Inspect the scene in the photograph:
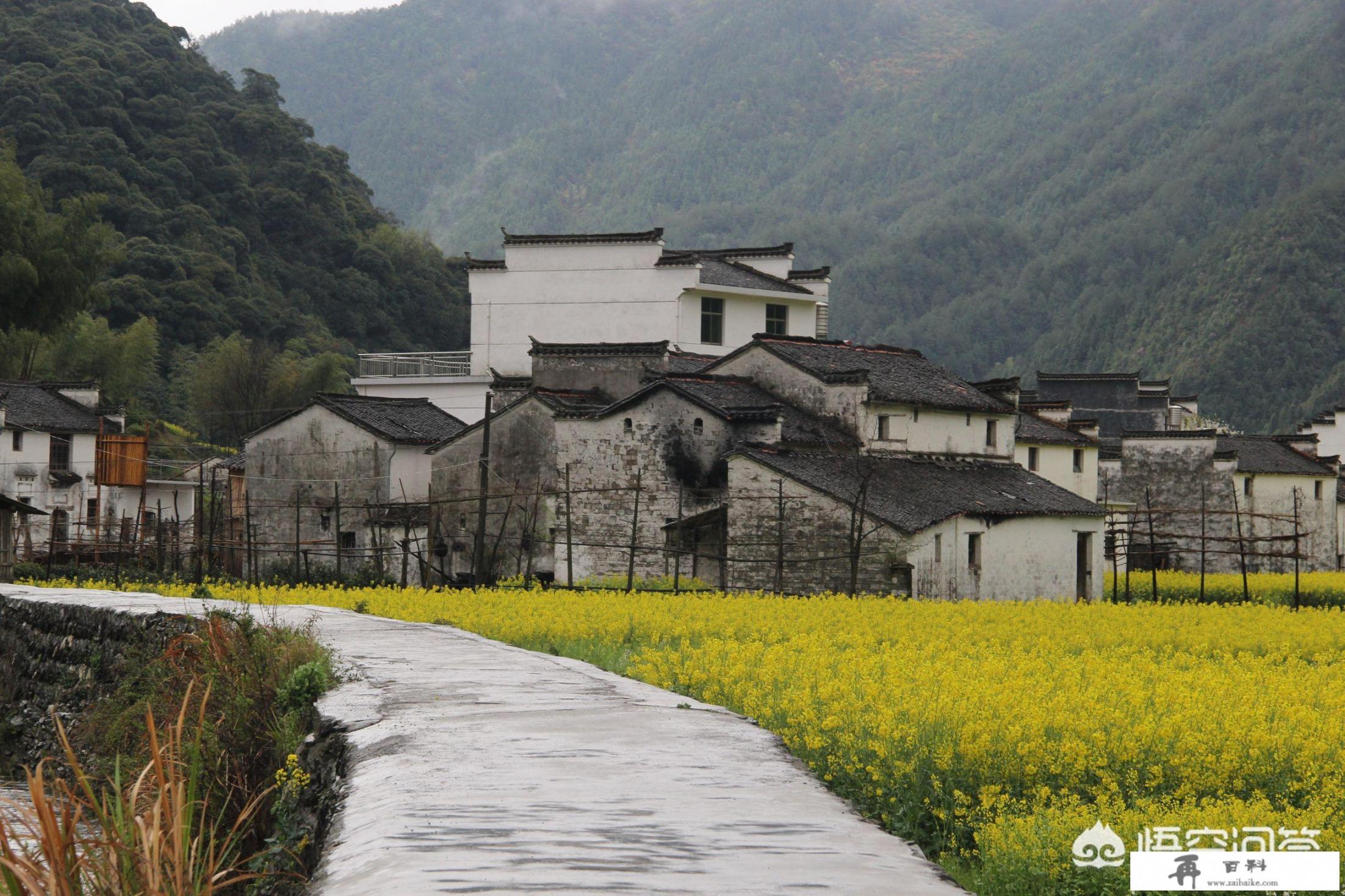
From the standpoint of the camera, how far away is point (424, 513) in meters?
39.2

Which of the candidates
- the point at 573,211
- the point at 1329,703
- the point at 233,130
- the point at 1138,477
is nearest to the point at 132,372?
the point at 233,130

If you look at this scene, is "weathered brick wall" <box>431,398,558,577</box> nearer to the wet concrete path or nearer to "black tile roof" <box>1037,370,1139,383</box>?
the wet concrete path

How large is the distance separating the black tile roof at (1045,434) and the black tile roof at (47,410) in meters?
29.1

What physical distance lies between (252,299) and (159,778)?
69.1 metres

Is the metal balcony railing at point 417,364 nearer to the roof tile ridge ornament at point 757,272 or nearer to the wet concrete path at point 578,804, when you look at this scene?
the roof tile ridge ornament at point 757,272

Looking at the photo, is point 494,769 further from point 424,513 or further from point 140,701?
point 424,513

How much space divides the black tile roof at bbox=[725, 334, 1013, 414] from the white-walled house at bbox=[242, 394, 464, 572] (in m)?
10.3

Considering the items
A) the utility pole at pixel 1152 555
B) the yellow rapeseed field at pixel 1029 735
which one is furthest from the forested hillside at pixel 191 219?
the yellow rapeseed field at pixel 1029 735

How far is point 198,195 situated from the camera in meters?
75.0

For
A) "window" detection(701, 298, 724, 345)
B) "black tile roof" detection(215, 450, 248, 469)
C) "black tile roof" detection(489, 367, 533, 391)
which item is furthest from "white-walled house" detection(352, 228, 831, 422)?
"black tile roof" detection(215, 450, 248, 469)

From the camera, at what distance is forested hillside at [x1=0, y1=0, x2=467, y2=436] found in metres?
68.0

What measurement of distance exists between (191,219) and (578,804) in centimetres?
7066

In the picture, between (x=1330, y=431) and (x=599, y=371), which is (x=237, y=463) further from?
(x=1330, y=431)

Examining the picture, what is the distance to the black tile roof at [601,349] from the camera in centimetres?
4166
